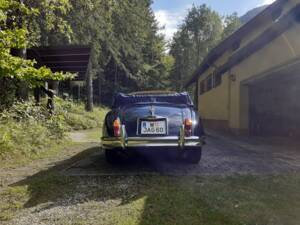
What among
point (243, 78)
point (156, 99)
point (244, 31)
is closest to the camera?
point (156, 99)

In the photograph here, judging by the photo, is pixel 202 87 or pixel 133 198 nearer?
pixel 133 198

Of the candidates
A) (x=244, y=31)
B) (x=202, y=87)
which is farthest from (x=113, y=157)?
(x=202, y=87)

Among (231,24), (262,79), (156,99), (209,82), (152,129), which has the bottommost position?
(152,129)

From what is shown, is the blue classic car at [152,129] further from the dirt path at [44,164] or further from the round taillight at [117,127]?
the dirt path at [44,164]

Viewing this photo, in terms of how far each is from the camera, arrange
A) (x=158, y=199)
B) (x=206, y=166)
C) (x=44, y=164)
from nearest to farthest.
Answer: (x=158, y=199)
(x=206, y=166)
(x=44, y=164)

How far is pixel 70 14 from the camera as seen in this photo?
15.1 meters

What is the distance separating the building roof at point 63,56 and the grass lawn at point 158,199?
5589mm

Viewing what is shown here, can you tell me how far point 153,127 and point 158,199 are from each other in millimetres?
1509

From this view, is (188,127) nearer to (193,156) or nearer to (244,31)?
(193,156)

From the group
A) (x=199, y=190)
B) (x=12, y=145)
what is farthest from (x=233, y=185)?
(x=12, y=145)

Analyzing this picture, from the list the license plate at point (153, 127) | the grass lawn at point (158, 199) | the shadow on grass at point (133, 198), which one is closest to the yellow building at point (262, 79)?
the license plate at point (153, 127)

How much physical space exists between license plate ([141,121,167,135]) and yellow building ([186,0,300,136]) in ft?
15.9

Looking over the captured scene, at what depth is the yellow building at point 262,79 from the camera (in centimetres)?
938

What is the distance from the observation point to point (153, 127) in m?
5.23
